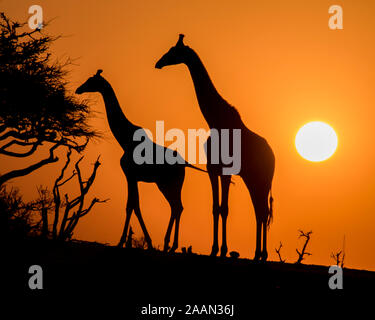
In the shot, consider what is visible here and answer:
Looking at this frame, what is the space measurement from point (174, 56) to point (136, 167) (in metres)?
3.19

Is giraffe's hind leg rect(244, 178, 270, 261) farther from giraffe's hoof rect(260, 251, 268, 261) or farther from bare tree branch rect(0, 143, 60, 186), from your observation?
bare tree branch rect(0, 143, 60, 186)

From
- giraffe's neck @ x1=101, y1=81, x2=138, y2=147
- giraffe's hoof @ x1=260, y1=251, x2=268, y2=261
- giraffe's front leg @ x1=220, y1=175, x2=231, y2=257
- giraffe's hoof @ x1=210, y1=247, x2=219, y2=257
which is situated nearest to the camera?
giraffe's hoof @ x1=210, y1=247, x2=219, y2=257

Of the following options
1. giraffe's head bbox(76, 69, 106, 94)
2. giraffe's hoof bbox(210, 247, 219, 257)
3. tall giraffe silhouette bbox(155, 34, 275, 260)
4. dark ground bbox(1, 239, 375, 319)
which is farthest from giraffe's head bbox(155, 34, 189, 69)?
dark ground bbox(1, 239, 375, 319)

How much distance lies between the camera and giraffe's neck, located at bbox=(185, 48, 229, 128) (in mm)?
15398

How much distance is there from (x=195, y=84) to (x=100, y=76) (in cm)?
363

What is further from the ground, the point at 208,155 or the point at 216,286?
the point at 208,155

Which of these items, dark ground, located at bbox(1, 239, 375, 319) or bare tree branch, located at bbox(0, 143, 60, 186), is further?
bare tree branch, located at bbox(0, 143, 60, 186)

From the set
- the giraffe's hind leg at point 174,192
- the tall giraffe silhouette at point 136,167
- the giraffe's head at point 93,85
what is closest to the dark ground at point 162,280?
the tall giraffe silhouette at point 136,167

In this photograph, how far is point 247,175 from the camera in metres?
15.6

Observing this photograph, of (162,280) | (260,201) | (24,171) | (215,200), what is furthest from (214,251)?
(24,171)

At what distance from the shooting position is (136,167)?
17.0 metres

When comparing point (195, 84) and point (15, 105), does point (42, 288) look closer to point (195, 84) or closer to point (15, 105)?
point (195, 84)

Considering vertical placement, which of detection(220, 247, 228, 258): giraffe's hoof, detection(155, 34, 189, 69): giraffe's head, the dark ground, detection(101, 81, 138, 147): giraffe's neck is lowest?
the dark ground
